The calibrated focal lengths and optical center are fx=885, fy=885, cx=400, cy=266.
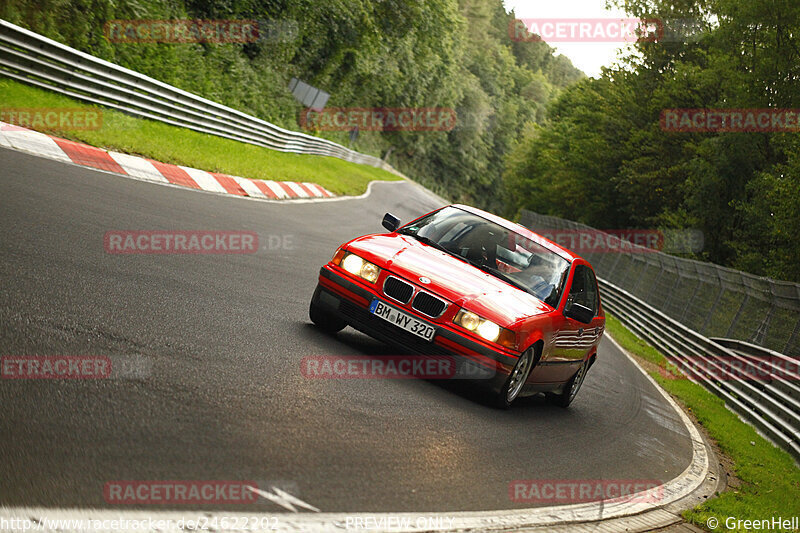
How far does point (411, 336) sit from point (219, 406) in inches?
97.6

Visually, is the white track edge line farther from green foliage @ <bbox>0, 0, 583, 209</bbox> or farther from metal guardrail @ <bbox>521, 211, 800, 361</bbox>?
green foliage @ <bbox>0, 0, 583, 209</bbox>

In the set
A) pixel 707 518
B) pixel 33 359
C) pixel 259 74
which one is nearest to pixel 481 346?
pixel 707 518

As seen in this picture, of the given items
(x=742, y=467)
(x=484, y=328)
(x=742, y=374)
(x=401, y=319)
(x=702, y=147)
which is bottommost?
(x=742, y=467)

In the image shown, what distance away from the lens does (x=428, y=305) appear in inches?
285

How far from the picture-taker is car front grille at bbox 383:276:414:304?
287 inches

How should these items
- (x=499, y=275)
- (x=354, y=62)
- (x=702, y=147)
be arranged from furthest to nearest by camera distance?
(x=354, y=62)
(x=702, y=147)
(x=499, y=275)

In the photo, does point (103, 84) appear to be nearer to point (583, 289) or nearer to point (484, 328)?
point (583, 289)

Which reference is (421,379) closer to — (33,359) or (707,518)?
(707,518)

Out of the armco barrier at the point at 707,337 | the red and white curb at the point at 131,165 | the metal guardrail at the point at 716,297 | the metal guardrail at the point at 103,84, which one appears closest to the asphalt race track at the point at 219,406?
the red and white curb at the point at 131,165

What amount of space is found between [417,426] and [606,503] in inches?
57.2

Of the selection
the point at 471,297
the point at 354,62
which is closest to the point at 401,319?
the point at 471,297

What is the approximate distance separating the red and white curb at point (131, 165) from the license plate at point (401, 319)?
687cm

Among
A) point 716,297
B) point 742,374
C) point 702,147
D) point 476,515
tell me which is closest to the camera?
point 476,515

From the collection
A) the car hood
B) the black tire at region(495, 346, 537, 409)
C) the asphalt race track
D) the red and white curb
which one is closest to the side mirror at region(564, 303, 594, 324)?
the car hood
